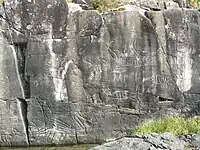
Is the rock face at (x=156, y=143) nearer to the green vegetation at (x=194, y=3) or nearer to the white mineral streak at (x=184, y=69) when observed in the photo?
the white mineral streak at (x=184, y=69)

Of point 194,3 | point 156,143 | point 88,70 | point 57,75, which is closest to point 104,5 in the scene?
point 88,70

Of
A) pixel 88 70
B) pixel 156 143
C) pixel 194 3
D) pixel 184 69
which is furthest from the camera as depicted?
pixel 194 3

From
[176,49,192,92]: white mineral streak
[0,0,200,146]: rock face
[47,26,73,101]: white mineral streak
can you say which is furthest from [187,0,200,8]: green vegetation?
[47,26,73,101]: white mineral streak

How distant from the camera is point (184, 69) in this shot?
1132cm

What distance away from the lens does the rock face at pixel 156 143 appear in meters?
5.17

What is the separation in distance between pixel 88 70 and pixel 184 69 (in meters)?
2.43

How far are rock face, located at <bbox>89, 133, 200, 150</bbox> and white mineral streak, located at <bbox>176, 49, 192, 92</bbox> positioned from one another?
19.9 feet

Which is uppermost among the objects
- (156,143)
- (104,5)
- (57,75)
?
(104,5)

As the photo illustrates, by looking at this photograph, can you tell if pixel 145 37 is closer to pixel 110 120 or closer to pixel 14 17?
pixel 110 120

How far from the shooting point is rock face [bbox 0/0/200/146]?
11008mm

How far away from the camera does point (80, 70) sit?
11172 millimetres

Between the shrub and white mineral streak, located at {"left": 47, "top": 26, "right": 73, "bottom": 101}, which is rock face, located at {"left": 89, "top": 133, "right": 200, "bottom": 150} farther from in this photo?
the shrub

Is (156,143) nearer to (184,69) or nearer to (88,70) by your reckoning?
(88,70)

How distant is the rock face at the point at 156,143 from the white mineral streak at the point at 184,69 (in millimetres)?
6057
